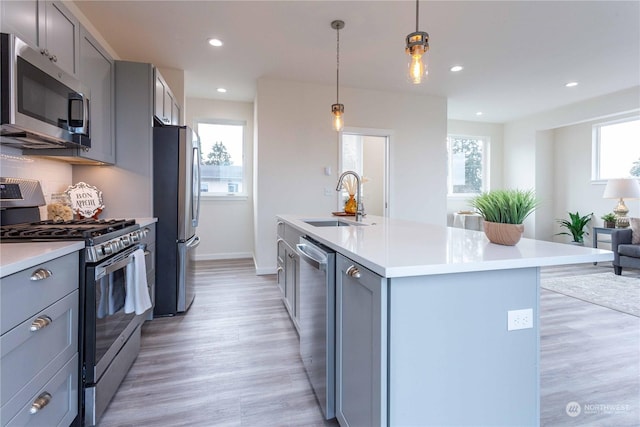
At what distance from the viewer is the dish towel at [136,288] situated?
1.82 meters

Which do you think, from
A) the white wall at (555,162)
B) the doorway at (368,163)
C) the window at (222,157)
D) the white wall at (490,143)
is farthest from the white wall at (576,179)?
the window at (222,157)

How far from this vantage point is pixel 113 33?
3.27 meters

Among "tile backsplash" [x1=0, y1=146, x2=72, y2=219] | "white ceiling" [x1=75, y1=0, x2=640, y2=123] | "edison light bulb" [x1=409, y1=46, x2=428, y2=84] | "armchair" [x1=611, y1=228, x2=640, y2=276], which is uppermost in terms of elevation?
"white ceiling" [x1=75, y1=0, x2=640, y2=123]

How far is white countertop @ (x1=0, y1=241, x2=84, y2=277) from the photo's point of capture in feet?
3.31

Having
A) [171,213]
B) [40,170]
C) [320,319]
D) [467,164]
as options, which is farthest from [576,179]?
[40,170]

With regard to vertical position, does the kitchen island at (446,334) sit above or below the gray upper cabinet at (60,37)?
below

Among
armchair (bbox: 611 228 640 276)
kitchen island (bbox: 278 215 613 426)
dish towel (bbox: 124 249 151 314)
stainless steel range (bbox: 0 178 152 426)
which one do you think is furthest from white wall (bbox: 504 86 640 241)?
stainless steel range (bbox: 0 178 152 426)

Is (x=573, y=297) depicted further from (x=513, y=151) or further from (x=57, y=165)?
(x=57, y=165)

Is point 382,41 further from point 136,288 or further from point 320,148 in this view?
point 136,288

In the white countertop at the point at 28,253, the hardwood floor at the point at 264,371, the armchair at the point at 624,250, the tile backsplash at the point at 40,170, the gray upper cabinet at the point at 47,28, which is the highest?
the gray upper cabinet at the point at 47,28

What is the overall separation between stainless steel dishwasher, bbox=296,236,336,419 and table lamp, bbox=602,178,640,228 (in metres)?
5.52

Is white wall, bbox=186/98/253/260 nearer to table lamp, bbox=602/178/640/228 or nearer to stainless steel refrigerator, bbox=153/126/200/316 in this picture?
stainless steel refrigerator, bbox=153/126/200/316

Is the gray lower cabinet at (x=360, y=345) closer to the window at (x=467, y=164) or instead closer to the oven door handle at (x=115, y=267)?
the oven door handle at (x=115, y=267)

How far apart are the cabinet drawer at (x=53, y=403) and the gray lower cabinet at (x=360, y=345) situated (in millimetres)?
1161
